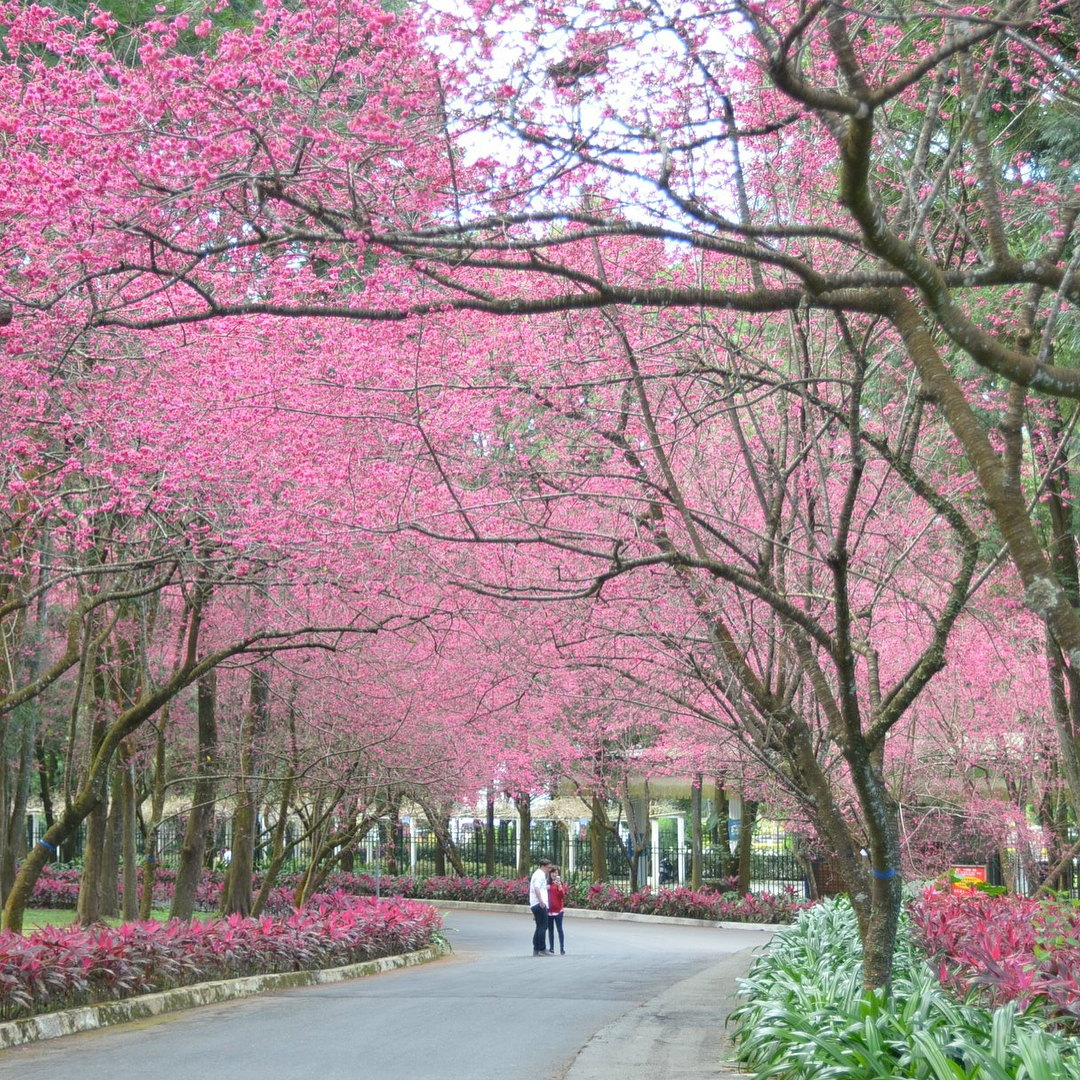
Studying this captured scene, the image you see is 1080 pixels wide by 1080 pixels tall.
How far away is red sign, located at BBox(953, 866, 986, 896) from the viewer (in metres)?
15.8

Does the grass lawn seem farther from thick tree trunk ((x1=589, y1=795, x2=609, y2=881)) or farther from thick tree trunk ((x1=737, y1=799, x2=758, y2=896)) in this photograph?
thick tree trunk ((x1=737, y1=799, x2=758, y2=896))

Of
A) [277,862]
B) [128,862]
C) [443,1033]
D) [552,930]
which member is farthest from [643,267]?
[128,862]

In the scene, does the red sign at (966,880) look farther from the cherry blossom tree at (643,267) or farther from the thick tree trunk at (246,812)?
the thick tree trunk at (246,812)

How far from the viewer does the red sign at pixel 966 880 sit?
15.8 meters

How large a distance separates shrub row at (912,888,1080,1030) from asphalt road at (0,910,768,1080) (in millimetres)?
1983

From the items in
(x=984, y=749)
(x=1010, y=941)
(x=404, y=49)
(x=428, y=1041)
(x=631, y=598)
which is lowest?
(x=428, y=1041)

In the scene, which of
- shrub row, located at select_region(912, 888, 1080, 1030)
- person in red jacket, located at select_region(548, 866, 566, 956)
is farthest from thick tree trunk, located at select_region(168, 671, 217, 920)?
shrub row, located at select_region(912, 888, 1080, 1030)

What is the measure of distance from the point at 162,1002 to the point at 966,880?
1038 centimetres

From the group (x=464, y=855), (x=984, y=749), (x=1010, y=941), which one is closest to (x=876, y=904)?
(x=1010, y=941)

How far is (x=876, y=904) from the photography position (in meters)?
8.03

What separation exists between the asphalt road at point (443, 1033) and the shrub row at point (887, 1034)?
2.94ft

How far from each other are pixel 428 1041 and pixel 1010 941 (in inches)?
190

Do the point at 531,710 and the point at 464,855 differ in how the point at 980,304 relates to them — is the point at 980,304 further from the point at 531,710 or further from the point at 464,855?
the point at 464,855

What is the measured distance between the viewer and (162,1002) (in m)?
12.9
